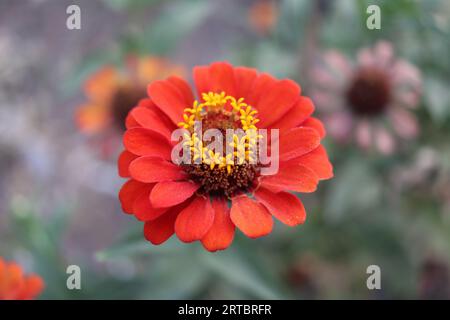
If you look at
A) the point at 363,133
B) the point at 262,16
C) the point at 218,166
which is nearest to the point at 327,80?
the point at 363,133

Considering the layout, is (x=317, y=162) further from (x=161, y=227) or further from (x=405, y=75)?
(x=405, y=75)

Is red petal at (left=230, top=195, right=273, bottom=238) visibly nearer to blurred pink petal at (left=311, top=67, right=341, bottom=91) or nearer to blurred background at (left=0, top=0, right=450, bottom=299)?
blurred background at (left=0, top=0, right=450, bottom=299)

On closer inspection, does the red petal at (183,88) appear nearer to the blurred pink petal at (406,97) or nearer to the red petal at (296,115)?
the red petal at (296,115)

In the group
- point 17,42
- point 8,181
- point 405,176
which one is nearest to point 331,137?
point 405,176

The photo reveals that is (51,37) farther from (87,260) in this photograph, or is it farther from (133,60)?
(87,260)

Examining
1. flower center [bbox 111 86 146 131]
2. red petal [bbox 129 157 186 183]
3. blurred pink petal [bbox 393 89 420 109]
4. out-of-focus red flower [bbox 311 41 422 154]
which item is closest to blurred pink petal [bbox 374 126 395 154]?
out-of-focus red flower [bbox 311 41 422 154]

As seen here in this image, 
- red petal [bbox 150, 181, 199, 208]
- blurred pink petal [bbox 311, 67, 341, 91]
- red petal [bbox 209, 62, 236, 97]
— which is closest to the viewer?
red petal [bbox 150, 181, 199, 208]
